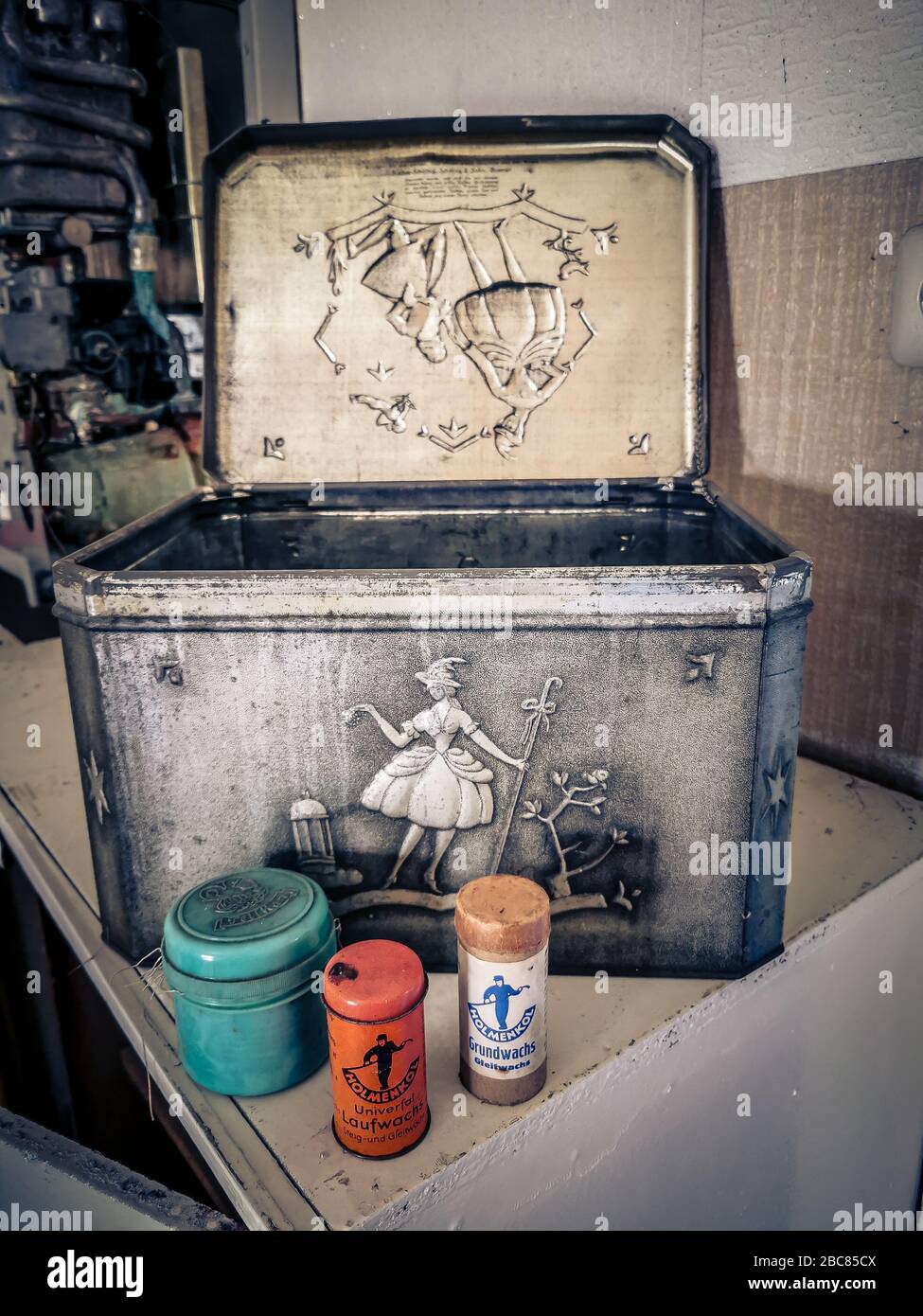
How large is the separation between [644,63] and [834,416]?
26.5 inches

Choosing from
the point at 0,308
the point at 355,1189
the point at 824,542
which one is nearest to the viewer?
the point at 355,1189

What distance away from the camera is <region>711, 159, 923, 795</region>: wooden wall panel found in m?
1.38

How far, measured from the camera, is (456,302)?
1522mm

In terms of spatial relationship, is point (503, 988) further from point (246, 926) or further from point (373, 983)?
point (246, 926)

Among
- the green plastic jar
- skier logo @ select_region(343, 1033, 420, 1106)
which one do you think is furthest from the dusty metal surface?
skier logo @ select_region(343, 1033, 420, 1106)

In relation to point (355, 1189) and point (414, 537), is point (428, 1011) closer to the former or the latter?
point (355, 1189)

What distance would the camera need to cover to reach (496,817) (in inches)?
40.8

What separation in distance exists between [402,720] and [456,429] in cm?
72

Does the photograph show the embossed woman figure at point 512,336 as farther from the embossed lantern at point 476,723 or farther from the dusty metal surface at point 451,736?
the dusty metal surface at point 451,736

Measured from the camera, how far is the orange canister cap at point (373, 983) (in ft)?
2.77

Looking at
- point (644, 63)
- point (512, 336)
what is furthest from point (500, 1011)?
point (644, 63)
